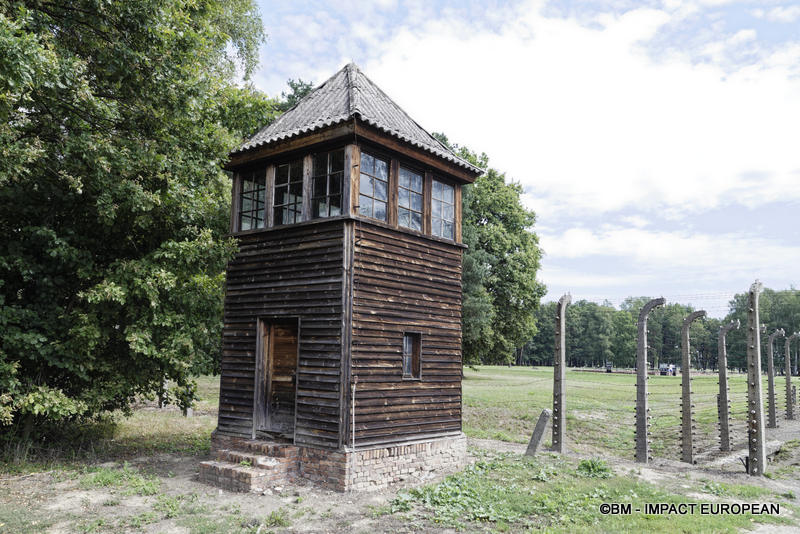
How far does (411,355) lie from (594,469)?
14.2 ft

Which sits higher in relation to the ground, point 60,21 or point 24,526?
point 60,21

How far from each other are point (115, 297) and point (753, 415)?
13430 mm

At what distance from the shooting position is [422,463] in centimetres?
1066

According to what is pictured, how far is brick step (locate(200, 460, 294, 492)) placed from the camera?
29.8 ft

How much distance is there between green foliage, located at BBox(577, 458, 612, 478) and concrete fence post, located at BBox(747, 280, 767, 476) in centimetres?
343

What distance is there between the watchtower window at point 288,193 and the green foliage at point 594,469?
7580 mm

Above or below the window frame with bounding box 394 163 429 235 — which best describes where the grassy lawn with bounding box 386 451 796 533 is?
below

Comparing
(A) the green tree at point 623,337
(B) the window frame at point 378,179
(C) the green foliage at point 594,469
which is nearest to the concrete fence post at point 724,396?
(C) the green foliage at point 594,469

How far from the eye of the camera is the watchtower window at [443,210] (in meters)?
11.9

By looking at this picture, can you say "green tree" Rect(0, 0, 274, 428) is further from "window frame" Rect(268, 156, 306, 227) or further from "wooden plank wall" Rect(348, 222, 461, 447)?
"wooden plank wall" Rect(348, 222, 461, 447)

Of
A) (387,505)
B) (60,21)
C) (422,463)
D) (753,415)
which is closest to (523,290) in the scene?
(753,415)

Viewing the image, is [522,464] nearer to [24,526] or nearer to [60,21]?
[24,526]

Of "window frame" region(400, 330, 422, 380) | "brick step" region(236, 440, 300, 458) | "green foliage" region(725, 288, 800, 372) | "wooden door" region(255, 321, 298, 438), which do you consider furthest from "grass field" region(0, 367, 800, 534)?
"green foliage" region(725, 288, 800, 372)

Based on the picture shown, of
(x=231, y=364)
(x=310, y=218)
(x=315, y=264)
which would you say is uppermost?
(x=310, y=218)
